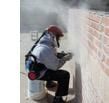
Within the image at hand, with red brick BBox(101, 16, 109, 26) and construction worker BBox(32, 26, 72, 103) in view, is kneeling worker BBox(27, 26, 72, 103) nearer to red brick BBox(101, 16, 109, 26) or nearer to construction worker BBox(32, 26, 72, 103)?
construction worker BBox(32, 26, 72, 103)

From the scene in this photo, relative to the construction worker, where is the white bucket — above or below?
below

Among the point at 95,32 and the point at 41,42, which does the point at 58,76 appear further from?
the point at 95,32

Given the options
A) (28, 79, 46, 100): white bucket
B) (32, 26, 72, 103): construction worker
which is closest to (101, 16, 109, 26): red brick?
(32, 26, 72, 103): construction worker

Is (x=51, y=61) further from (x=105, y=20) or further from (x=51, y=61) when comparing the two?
(x=105, y=20)

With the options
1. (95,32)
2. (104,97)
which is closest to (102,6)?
(95,32)

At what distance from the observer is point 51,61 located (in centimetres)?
339

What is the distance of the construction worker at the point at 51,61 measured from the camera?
336cm

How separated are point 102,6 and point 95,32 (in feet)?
11.1

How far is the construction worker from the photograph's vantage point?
3.36 m

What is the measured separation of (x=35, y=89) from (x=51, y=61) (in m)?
0.78

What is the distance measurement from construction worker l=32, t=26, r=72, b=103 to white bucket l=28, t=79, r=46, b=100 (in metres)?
0.24

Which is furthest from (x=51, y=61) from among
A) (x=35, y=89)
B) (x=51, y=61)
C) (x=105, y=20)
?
(x=105, y=20)

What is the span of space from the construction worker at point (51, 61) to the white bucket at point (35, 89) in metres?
0.24

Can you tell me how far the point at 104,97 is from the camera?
5.41 ft
